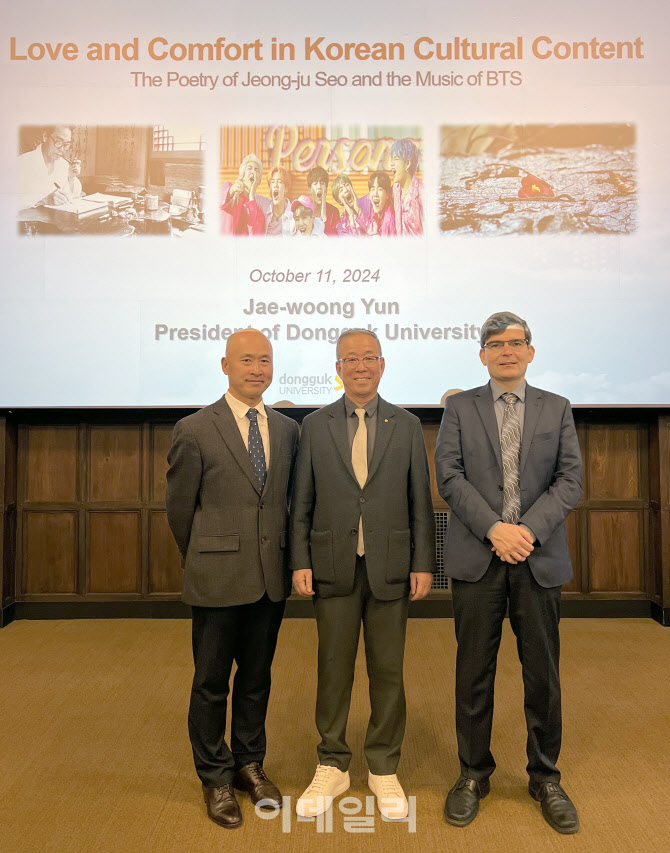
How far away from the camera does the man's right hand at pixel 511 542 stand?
2072 millimetres

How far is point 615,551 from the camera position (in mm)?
4645

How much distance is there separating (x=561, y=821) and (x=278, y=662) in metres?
1.88

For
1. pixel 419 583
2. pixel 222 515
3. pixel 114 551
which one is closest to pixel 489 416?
pixel 419 583

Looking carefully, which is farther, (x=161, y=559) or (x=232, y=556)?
(x=161, y=559)

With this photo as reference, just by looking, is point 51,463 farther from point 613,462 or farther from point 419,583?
point 613,462

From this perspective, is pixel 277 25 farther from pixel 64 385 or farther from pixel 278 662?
pixel 278 662

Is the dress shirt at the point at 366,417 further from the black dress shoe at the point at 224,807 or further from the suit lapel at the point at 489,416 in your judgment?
the black dress shoe at the point at 224,807

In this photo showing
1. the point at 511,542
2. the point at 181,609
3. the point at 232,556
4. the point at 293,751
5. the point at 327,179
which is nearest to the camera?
the point at 511,542

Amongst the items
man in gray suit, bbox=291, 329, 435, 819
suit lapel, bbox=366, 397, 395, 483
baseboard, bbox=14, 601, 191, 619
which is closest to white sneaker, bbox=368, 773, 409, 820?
man in gray suit, bbox=291, 329, 435, 819

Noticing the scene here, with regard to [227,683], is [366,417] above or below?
above

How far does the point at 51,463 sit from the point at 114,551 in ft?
2.39

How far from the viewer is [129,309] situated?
436cm

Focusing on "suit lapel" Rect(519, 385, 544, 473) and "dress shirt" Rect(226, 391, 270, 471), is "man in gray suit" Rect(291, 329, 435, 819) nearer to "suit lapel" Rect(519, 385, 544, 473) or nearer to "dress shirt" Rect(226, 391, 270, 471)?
"dress shirt" Rect(226, 391, 270, 471)

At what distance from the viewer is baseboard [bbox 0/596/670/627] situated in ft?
14.9
